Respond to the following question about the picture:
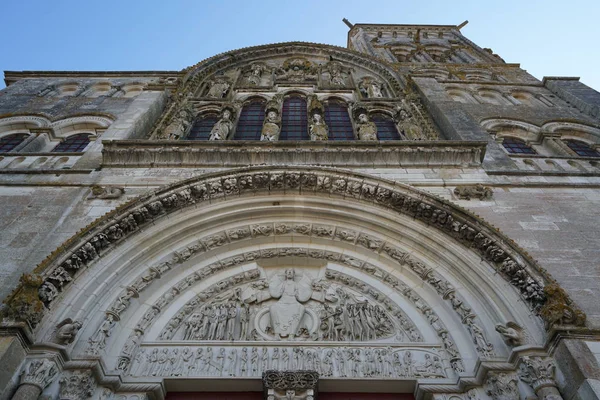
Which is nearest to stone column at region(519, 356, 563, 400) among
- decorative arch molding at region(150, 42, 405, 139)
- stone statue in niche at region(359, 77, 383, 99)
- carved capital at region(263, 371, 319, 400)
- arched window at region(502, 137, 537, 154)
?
carved capital at region(263, 371, 319, 400)

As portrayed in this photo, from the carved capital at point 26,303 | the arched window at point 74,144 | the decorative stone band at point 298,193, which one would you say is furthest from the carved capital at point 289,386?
the arched window at point 74,144

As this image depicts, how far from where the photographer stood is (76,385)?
500cm

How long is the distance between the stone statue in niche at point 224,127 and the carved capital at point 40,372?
6.85 metres

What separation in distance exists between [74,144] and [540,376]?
37.6 ft

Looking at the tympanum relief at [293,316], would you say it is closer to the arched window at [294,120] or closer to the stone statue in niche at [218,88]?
the arched window at [294,120]

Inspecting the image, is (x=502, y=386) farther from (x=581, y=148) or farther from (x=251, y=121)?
(x=251, y=121)

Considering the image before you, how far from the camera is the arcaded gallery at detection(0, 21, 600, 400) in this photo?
527 centimetres

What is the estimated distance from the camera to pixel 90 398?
16.8 ft

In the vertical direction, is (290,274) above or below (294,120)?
below

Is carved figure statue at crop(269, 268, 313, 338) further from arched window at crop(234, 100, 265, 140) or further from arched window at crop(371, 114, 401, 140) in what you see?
arched window at crop(371, 114, 401, 140)

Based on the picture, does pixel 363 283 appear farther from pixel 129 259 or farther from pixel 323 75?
pixel 323 75

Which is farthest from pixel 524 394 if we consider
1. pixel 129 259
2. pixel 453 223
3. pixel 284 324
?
pixel 129 259

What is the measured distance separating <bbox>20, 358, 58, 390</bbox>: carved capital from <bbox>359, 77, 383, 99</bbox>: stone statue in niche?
39.1 feet

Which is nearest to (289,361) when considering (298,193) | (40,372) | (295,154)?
(40,372)
